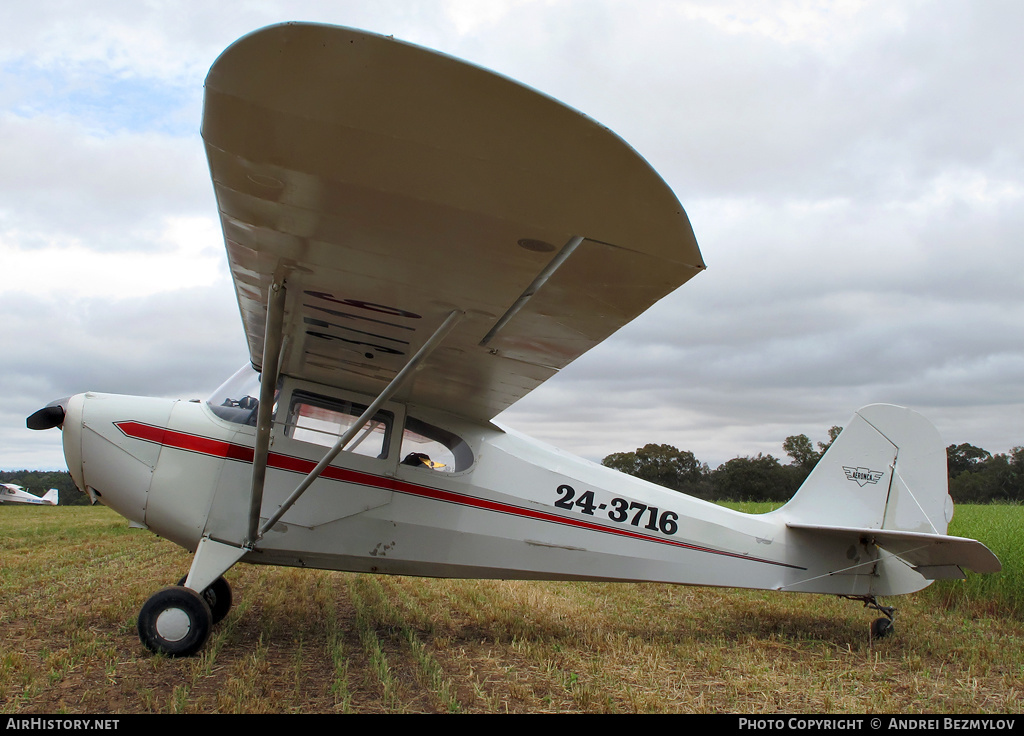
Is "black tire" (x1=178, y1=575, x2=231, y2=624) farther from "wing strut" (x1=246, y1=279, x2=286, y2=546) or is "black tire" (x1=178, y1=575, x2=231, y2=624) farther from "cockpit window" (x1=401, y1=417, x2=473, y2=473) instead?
"cockpit window" (x1=401, y1=417, x2=473, y2=473)

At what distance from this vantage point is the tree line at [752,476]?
3412 centimetres

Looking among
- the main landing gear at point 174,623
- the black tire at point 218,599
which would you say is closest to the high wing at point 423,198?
the main landing gear at point 174,623

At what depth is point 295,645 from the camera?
16.1 feet

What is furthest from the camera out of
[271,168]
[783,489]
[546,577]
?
[783,489]

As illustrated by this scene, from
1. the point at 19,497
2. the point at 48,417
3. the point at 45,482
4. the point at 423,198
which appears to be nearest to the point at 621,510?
the point at 423,198

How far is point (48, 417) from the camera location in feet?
16.3

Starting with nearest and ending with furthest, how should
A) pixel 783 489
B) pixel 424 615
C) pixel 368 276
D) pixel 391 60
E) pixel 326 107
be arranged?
1. pixel 391 60
2. pixel 326 107
3. pixel 368 276
4. pixel 424 615
5. pixel 783 489

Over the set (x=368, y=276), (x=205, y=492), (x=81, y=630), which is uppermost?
(x=368, y=276)

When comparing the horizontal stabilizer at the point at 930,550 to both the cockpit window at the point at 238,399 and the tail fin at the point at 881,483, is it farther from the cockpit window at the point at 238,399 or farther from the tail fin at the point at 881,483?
the cockpit window at the point at 238,399

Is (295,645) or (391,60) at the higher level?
(391,60)

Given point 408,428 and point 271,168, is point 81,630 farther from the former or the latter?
point 271,168

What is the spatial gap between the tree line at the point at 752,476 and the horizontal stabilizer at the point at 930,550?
23793 mm

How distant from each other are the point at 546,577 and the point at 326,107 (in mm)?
4515
